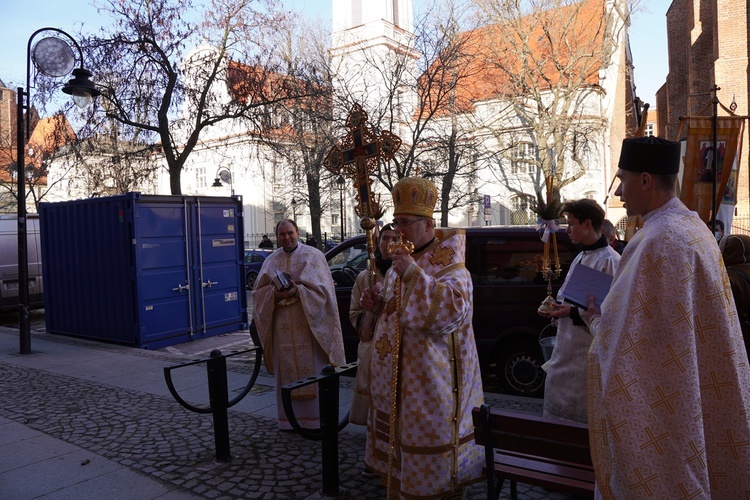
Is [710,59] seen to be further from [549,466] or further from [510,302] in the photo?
[549,466]

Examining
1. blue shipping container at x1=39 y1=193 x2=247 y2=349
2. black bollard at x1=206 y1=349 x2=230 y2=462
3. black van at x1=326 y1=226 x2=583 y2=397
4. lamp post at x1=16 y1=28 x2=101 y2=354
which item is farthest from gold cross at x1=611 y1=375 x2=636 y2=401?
lamp post at x1=16 y1=28 x2=101 y2=354

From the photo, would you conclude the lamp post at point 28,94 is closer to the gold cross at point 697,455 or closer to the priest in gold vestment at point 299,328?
the priest in gold vestment at point 299,328

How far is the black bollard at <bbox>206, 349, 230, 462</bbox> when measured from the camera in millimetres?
4906

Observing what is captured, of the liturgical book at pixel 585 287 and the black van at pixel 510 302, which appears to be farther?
the black van at pixel 510 302

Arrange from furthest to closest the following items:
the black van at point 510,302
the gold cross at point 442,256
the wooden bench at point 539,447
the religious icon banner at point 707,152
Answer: the religious icon banner at point 707,152 → the black van at point 510,302 → the gold cross at point 442,256 → the wooden bench at point 539,447

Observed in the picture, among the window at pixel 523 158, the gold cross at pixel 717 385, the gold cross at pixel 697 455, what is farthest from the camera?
the window at pixel 523 158

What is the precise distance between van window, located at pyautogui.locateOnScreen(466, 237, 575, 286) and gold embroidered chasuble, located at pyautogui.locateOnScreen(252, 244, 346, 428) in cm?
214

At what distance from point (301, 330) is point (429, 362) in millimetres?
2390

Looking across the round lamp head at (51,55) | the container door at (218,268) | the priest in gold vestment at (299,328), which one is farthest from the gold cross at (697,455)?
the round lamp head at (51,55)

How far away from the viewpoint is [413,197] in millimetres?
3463

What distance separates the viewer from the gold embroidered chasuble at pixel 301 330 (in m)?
5.58

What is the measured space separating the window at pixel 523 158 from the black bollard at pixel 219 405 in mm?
26399

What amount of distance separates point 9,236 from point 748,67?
23786 mm

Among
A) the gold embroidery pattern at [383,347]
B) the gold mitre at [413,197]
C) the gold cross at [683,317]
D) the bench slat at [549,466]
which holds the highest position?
the gold mitre at [413,197]
